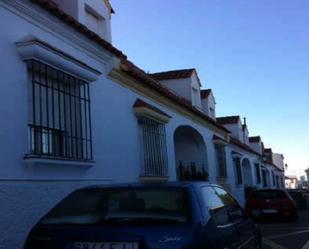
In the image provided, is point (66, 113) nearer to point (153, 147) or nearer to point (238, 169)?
point (153, 147)

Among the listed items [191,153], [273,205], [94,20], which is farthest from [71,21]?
[273,205]

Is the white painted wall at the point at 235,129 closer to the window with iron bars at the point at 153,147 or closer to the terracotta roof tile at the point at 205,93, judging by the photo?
the terracotta roof tile at the point at 205,93

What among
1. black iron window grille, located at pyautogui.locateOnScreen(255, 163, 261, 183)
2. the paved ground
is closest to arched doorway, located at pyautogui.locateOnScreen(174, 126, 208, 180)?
the paved ground

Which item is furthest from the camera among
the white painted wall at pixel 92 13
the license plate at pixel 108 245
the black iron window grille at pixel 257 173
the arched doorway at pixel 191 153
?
the black iron window grille at pixel 257 173

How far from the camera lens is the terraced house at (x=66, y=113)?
7414 mm

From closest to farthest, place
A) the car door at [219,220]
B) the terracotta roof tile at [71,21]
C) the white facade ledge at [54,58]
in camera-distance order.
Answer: the car door at [219,220] → the white facade ledge at [54,58] → the terracotta roof tile at [71,21]

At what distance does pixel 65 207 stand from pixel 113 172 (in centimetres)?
559

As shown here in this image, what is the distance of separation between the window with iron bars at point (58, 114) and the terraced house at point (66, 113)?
0.06 feet

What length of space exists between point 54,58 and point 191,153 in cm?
1246

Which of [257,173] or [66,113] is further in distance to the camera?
[257,173]

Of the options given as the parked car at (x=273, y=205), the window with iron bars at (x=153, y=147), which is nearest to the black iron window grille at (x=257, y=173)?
the parked car at (x=273, y=205)

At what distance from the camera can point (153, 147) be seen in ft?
43.6

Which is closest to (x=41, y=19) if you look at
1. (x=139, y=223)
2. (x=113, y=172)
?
(x=113, y=172)

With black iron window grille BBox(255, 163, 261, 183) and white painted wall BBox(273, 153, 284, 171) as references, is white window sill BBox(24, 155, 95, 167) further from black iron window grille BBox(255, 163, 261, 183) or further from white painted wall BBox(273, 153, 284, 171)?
white painted wall BBox(273, 153, 284, 171)
